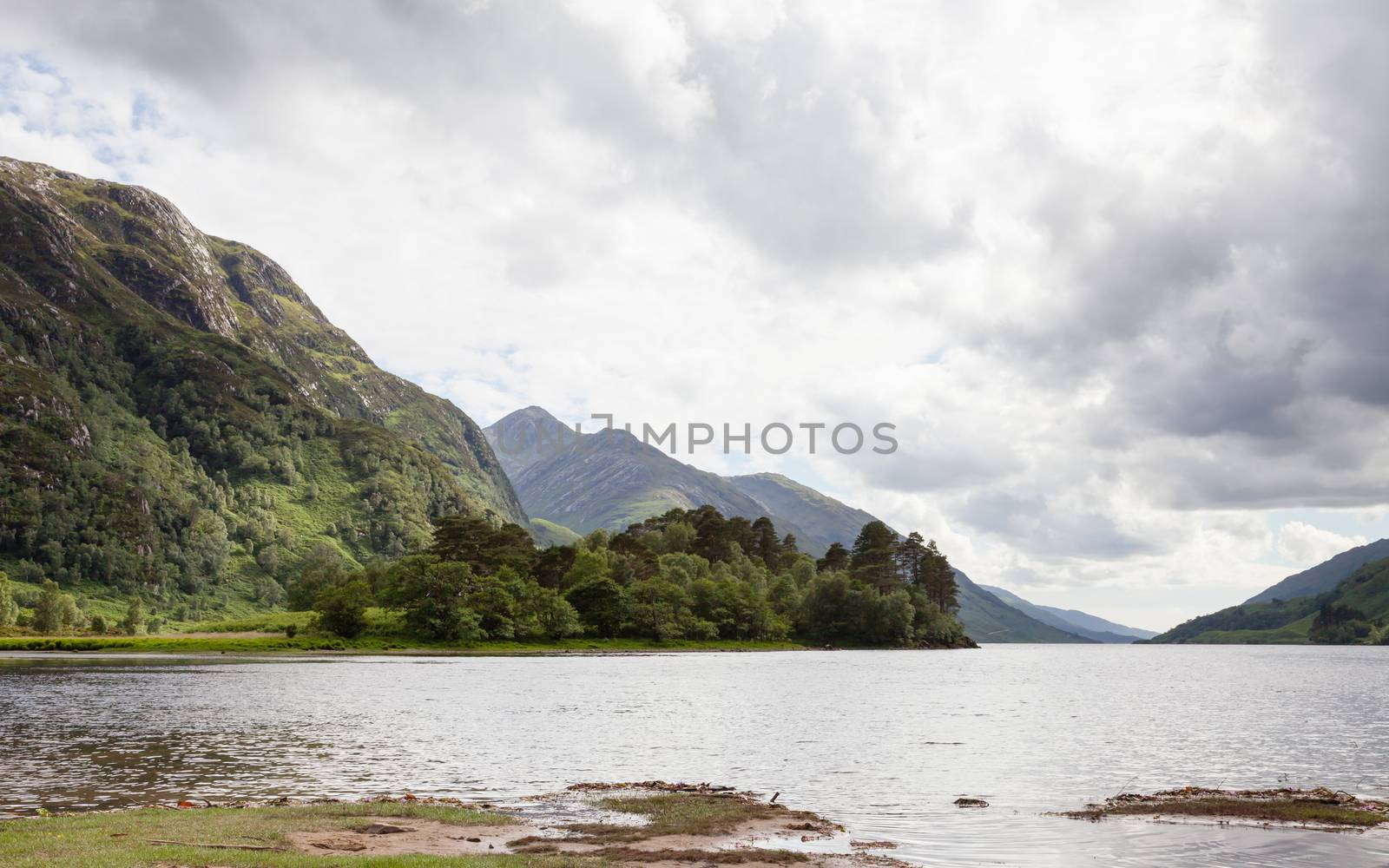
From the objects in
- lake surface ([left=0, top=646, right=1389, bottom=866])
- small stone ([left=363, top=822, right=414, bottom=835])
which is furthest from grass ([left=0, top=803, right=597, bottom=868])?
lake surface ([left=0, top=646, right=1389, bottom=866])

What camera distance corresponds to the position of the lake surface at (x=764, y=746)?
33.7m

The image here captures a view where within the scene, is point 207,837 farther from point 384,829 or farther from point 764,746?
point 764,746

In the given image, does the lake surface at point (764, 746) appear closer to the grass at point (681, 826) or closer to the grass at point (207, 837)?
the grass at point (681, 826)

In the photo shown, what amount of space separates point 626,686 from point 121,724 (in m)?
56.1

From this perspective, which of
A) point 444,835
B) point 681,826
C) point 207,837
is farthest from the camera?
point 681,826

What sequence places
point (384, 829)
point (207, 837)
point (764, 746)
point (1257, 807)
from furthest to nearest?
point (764, 746) < point (1257, 807) < point (384, 829) < point (207, 837)

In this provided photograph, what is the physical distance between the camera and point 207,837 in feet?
91.6

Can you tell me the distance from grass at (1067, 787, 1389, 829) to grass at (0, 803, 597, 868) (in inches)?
911

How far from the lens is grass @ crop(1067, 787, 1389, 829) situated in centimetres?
3400

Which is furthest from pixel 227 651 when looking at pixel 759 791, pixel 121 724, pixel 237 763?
pixel 759 791

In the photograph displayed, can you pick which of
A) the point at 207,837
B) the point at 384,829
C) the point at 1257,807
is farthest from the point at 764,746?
the point at 207,837

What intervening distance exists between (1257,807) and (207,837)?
3729cm

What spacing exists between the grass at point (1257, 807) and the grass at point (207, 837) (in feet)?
75.9

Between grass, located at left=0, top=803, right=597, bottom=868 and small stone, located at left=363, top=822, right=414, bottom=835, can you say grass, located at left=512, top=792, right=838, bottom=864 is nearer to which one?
grass, located at left=0, top=803, right=597, bottom=868
